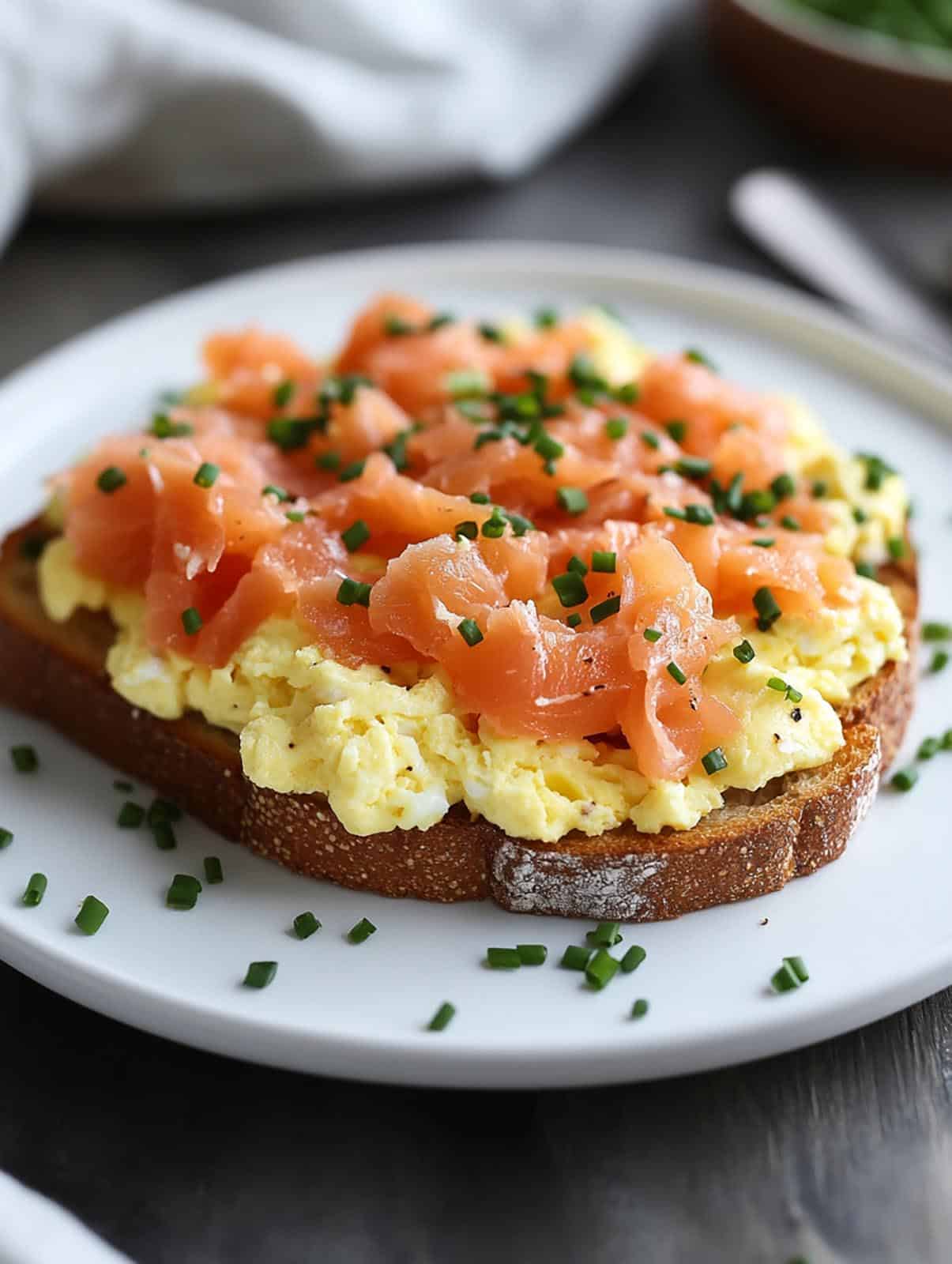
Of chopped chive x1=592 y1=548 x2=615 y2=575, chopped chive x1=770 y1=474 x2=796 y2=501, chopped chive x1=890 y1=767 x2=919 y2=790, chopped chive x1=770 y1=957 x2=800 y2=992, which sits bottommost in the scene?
chopped chive x1=770 y1=957 x2=800 y2=992

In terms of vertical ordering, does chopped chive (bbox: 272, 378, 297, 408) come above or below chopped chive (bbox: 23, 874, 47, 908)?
above

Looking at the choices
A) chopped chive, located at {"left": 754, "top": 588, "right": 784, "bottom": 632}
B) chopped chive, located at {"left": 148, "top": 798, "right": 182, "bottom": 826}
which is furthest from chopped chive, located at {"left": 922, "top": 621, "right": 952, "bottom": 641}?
chopped chive, located at {"left": 148, "top": 798, "right": 182, "bottom": 826}

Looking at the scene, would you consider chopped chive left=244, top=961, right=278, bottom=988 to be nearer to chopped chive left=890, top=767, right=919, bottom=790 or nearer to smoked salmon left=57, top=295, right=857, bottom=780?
smoked salmon left=57, top=295, right=857, bottom=780

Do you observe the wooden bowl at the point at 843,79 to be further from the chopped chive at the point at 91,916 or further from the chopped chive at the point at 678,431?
the chopped chive at the point at 91,916

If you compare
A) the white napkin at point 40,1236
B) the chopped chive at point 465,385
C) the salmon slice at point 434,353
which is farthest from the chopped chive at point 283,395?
the white napkin at point 40,1236

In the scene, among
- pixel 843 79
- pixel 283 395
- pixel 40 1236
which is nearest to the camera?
pixel 40 1236

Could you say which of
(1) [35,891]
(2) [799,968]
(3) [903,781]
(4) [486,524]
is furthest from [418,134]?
(2) [799,968]

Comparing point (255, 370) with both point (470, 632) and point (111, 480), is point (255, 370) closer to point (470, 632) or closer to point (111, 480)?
point (111, 480)
